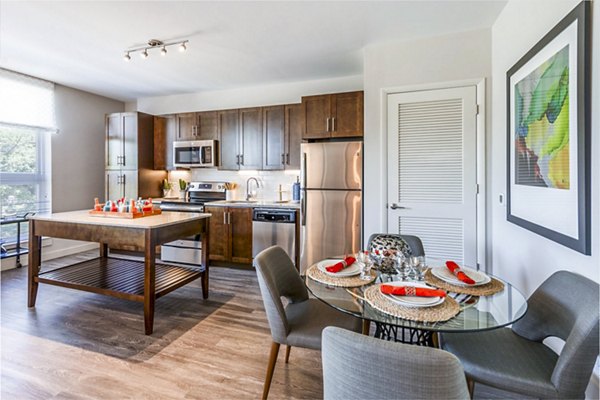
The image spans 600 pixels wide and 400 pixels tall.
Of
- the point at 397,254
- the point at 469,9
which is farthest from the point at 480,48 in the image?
the point at 397,254

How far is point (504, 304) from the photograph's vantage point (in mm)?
1372

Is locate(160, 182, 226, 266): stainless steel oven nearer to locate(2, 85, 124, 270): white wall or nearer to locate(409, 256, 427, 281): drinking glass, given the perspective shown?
locate(2, 85, 124, 270): white wall

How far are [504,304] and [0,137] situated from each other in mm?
5572

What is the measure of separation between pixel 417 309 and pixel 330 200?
2386 mm

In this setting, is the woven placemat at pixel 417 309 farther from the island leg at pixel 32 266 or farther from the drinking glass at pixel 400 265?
the island leg at pixel 32 266

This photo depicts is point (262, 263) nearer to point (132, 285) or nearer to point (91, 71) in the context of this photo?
point (132, 285)

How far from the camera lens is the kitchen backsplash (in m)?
4.53

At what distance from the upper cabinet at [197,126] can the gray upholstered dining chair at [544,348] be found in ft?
13.8

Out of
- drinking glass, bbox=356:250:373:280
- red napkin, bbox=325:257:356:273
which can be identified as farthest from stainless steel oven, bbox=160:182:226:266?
drinking glass, bbox=356:250:373:280

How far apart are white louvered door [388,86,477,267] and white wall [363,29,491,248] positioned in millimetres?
104

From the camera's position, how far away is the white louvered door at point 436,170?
291 cm

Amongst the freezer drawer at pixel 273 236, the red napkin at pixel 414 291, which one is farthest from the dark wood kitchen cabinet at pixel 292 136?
the red napkin at pixel 414 291

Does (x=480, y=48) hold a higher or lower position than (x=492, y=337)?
higher

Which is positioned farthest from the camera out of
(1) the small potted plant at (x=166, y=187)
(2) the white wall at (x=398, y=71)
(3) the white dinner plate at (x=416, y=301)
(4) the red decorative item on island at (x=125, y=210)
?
(1) the small potted plant at (x=166, y=187)
